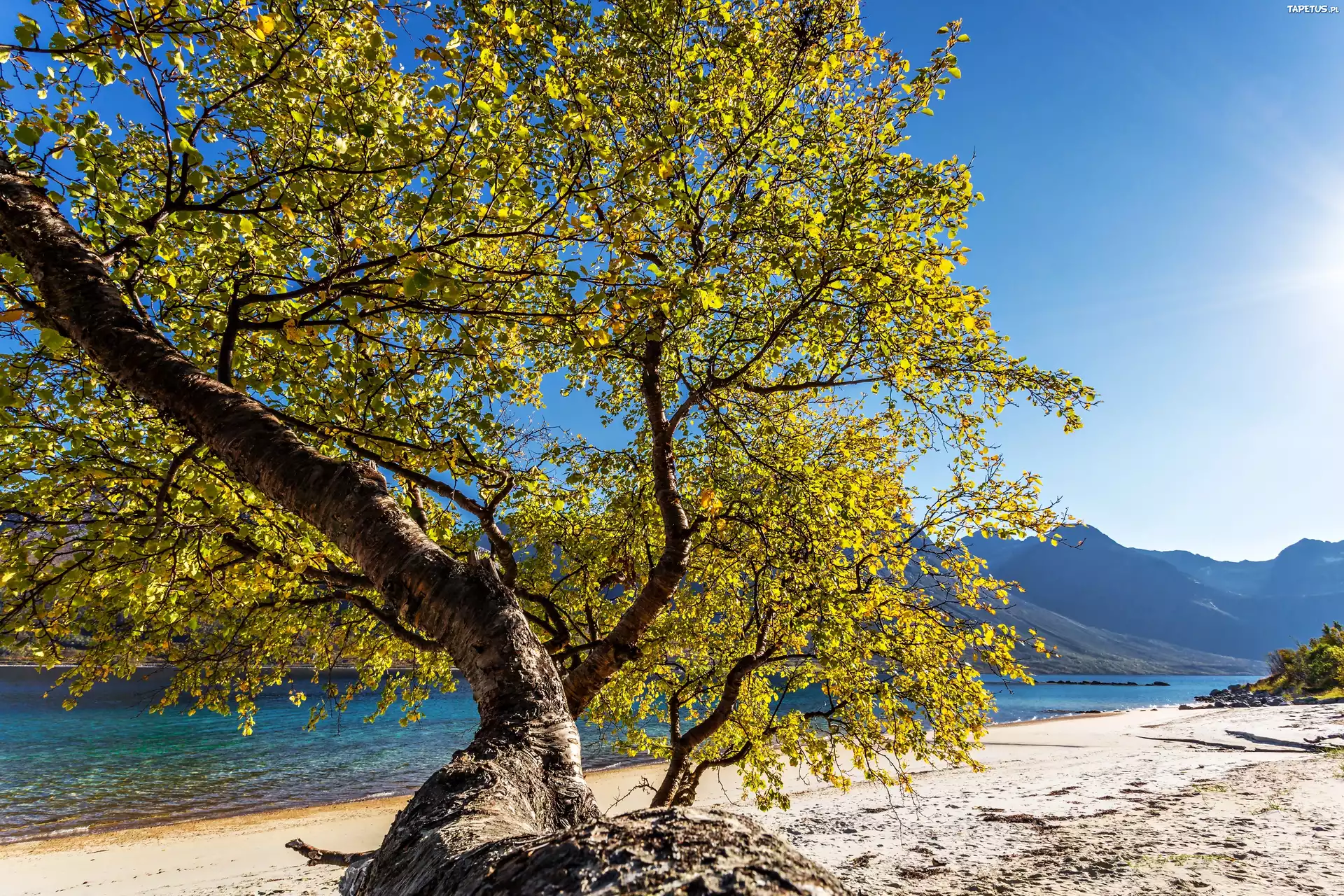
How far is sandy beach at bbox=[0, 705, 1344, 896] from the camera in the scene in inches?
404

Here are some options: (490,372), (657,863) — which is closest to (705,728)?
(490,372)

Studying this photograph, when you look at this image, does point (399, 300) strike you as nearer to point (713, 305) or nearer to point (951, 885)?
point (713, 305)

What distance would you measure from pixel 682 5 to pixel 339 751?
52298mm

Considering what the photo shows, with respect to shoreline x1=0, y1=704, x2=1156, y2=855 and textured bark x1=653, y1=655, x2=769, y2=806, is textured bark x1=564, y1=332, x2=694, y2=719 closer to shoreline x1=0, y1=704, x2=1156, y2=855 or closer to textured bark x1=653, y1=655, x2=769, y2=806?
textured bark x1=653, y1=655, x2=769, y2=806

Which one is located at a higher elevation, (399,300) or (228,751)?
(399,300)

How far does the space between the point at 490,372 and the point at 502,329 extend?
60.9 inches

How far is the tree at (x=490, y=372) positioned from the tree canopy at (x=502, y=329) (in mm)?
65

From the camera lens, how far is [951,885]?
10258 mm

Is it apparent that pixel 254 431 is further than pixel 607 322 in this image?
No

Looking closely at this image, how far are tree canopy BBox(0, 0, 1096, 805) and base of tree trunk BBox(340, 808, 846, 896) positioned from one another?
221 cm

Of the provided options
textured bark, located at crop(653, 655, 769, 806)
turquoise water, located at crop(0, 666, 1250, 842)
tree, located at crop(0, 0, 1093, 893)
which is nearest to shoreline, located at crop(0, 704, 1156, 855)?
turquoise water, located at crop(0, 666, 1250, 842)

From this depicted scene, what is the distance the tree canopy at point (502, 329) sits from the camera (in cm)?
459

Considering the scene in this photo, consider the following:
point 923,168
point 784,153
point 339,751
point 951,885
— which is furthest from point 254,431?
point 339,751

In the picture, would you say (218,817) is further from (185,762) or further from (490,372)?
(490,372)
